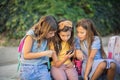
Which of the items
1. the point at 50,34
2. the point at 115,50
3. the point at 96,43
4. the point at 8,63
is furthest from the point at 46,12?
the point at 50,34

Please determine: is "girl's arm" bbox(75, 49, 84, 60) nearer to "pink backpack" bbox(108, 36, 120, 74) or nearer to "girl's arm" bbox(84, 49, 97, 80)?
"girl's arm" bbox(84, 49, 97, 80)

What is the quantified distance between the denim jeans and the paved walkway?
1839 mm

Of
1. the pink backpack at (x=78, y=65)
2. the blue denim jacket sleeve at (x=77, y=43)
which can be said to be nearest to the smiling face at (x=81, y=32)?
the blue denim jacket sleeve at (x=77, y=43)

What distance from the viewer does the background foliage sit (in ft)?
30.4

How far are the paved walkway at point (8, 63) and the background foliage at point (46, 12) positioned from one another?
941mm

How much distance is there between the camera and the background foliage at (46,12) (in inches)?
365

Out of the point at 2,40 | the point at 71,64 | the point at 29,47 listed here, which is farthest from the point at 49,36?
the point at 2,40

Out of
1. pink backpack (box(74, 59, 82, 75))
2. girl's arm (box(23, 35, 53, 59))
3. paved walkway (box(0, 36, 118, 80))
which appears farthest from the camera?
paved walkway (box(0, 36, 118, 80))

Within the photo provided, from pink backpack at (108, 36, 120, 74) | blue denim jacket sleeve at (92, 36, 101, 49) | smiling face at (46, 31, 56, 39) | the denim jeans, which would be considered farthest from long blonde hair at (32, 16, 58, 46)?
pink backpack at (108, 36, 120, 74)

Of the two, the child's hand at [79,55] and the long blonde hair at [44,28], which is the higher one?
the long blonde hair at [44,28]

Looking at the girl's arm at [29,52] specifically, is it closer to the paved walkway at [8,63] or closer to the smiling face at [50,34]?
the smiling face at [50,34]

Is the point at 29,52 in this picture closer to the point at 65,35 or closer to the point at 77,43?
the point at 65,35

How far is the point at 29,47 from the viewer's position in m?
4.20

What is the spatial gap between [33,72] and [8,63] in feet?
10.5
